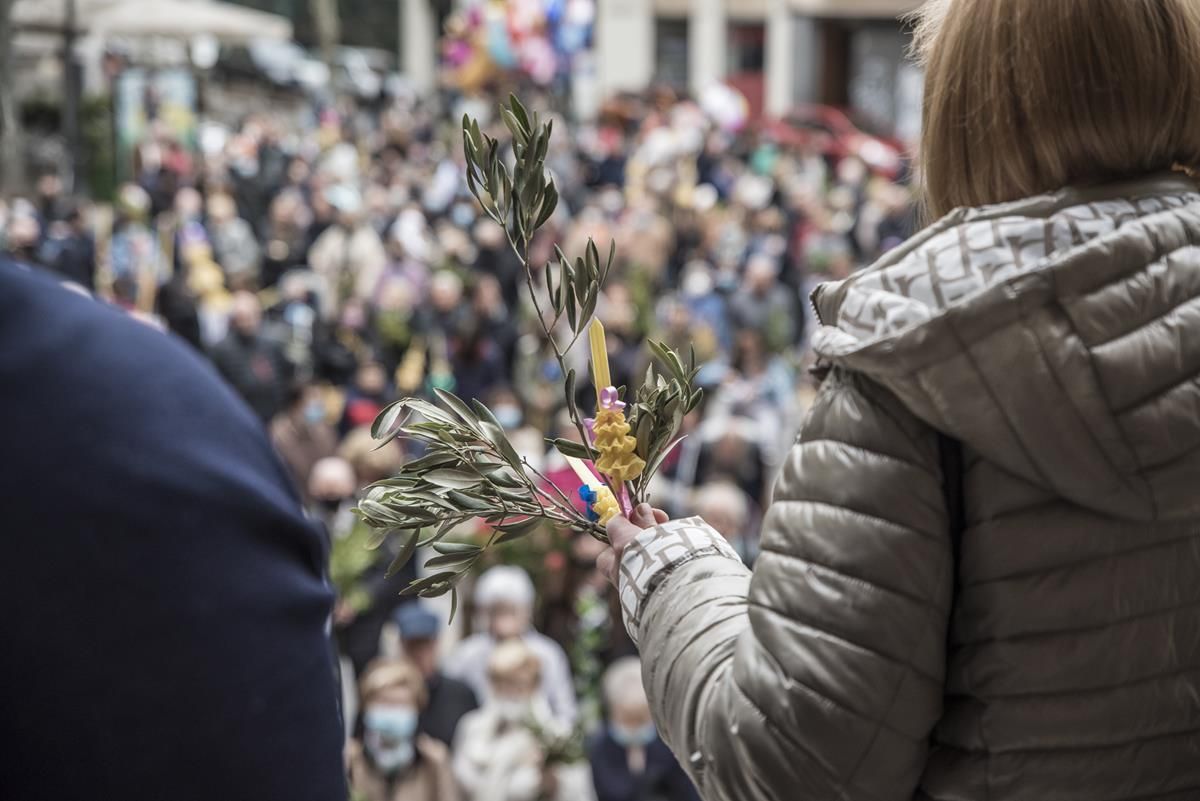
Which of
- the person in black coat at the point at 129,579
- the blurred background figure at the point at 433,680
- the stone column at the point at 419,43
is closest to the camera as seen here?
the person in black coat at the point at 129,579

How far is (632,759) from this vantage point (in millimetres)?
5172

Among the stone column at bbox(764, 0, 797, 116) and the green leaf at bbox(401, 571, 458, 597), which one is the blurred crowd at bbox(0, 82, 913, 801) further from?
the stone column at bbox(764, 0, 797, 116)

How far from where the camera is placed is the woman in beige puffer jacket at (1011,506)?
1.22 metres

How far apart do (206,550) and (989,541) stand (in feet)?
2.05

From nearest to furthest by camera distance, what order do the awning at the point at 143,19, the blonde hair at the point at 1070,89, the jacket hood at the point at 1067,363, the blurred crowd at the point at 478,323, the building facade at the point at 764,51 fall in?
the jacket hood at the point at 1067,363, the blonde hair at the point at 1070,89, the blurred crowd at the point at 478,323, the awning at the point at 143,19, the building facade at the point at 764,51

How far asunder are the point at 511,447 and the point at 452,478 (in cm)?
7

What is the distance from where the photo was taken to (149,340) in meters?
1.05

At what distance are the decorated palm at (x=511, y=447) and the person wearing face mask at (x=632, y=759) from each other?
3545 millimetres

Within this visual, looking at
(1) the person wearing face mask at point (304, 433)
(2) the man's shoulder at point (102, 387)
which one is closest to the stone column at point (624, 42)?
(1) the person wearing face mask at point (304, 433)

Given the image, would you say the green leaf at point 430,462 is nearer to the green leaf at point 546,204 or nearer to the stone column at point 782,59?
the green leaf at point 546,204

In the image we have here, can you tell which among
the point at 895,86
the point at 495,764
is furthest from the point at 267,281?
the point at 895,86

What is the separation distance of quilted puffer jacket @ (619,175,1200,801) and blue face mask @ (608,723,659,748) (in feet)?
12.7

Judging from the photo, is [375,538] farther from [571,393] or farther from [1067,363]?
[1067,363]

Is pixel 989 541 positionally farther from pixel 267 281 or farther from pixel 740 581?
pixel 267 281
